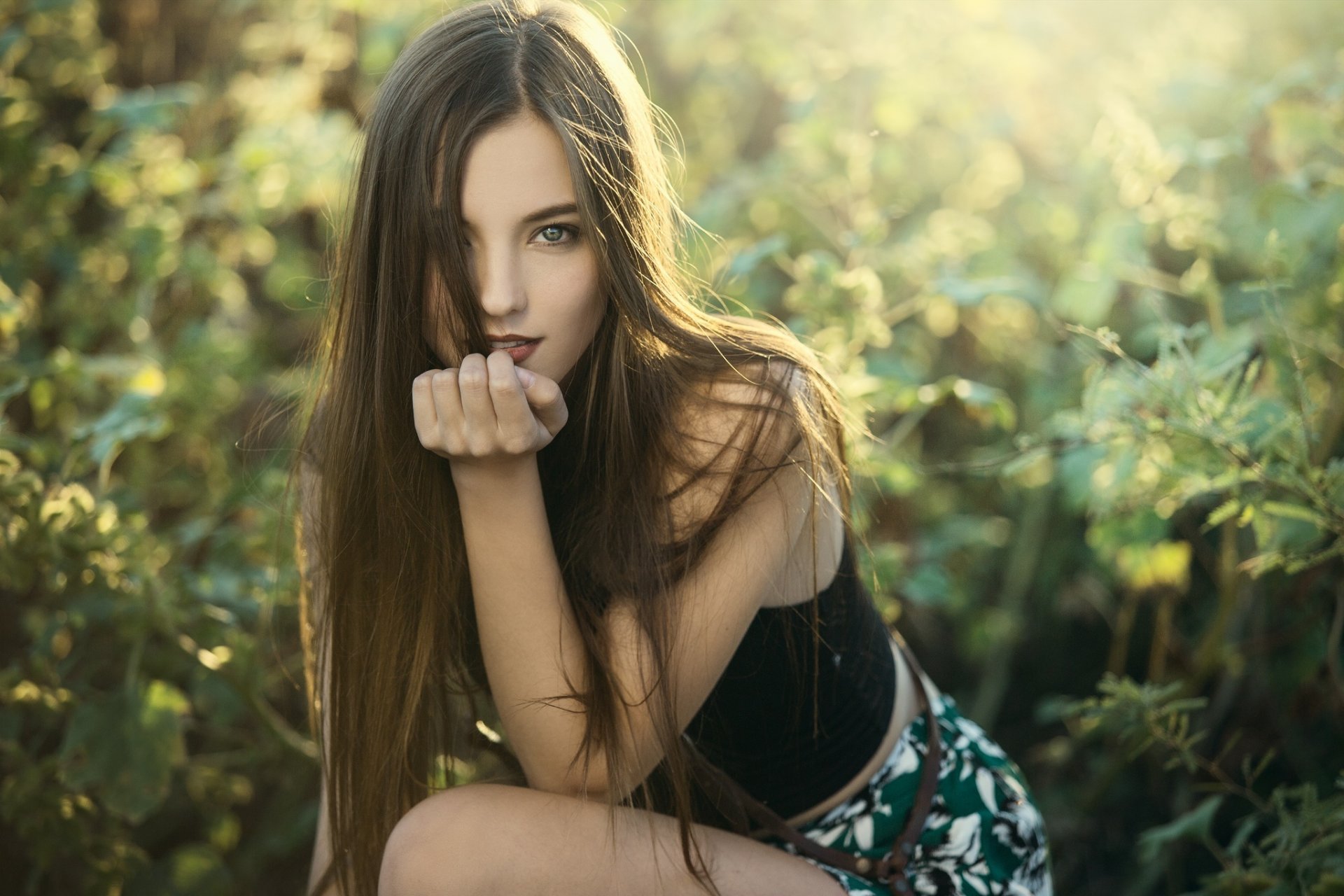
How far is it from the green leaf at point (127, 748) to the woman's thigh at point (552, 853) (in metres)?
0.53

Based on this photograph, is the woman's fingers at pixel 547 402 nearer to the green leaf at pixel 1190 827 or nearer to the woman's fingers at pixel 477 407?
the woman's fingers at pixel 477 407

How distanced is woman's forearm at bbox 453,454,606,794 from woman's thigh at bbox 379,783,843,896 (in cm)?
8

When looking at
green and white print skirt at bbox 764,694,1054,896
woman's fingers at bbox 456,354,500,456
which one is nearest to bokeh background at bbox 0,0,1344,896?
green and white print skirt at bbox 764,694,1054,896

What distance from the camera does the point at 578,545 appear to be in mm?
1455

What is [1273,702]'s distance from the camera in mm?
2061

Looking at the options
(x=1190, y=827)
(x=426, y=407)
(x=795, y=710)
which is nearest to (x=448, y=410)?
(x=426, y=407)

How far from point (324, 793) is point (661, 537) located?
2.30 ft

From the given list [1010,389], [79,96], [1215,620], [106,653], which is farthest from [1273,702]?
[79,96]

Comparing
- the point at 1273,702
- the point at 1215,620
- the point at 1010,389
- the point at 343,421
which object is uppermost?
the point at 343,421

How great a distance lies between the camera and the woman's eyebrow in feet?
4.25

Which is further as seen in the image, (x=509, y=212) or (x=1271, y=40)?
(x=1271, y=40)

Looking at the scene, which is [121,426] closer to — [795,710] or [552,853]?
[552,853]

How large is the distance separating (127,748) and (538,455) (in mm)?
795

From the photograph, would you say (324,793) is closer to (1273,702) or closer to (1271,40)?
(1273,702)
